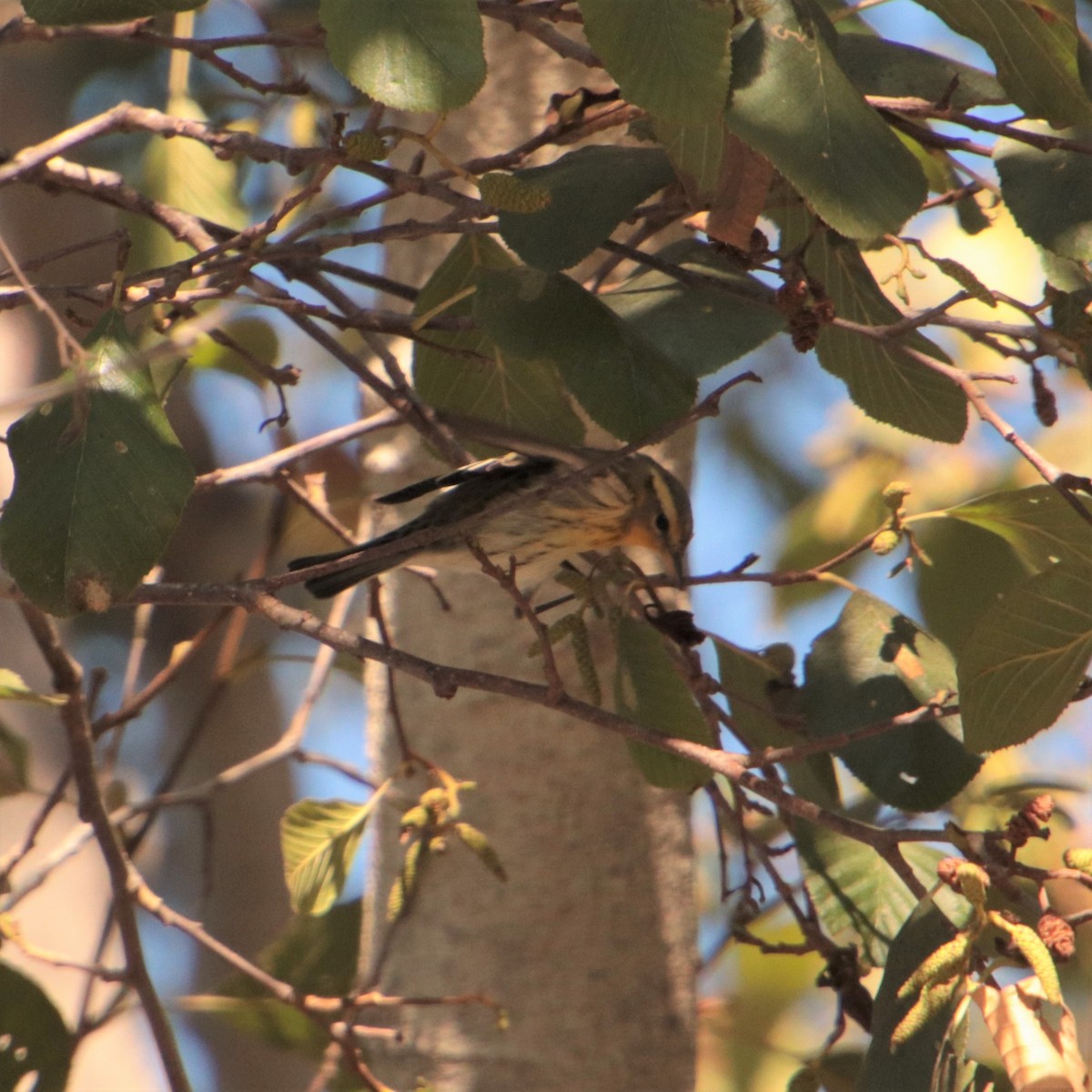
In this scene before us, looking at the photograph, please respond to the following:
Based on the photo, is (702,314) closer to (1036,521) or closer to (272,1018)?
(1036,521)

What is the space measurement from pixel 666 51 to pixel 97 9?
0.54 m

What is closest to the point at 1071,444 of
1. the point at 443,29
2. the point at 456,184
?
the point at 456,184

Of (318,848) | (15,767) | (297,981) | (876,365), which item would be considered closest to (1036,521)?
(876,365)

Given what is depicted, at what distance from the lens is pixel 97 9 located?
3.92ft

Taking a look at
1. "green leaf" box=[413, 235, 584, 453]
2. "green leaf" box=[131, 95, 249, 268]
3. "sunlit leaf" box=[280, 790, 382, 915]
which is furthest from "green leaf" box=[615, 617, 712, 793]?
"green leaf" box=[131, 95, 249, 268]

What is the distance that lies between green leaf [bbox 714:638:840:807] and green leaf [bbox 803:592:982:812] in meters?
0.06

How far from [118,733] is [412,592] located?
54 cm

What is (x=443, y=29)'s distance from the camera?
108 cm

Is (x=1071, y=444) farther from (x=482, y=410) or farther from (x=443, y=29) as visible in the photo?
(x=443, y=29)

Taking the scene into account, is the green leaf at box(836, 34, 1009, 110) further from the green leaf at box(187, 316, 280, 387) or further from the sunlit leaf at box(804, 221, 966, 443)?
the green leaf at box(187, 316, 280, 387)

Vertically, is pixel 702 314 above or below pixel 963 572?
above

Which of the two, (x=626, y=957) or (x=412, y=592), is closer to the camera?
(x=626, y=957)

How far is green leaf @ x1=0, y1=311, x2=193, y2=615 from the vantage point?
109cm

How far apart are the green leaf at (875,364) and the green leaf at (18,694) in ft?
3.19
